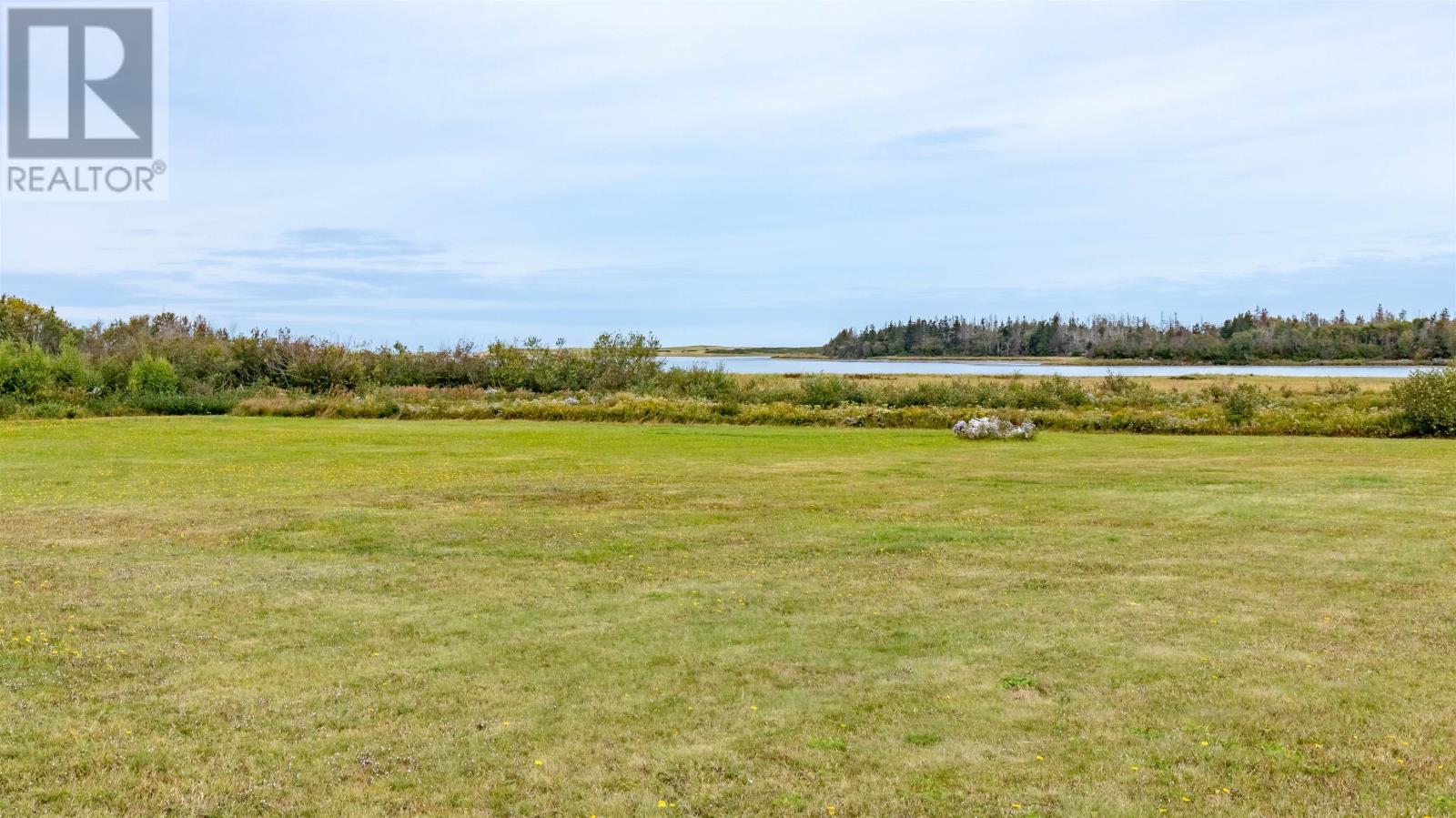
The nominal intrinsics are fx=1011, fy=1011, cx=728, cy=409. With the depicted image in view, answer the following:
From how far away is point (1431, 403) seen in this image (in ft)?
102

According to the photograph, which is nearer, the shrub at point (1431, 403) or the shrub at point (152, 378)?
the shrub at point (1431, 403)

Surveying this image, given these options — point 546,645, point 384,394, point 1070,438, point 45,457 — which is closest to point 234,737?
point 546,645

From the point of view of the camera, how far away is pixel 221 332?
62469mm

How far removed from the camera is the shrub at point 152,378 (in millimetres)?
42719

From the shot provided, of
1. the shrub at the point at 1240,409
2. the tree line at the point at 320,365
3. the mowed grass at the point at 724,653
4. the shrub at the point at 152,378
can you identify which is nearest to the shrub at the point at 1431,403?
the shrub at the point at 1240,409

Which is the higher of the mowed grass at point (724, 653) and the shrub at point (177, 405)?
the shrub at point (177, 405)

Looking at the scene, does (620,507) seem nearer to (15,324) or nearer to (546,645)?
(546,645)

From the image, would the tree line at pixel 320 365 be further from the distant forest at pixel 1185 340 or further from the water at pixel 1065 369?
the distant forest at pixel 1185 340

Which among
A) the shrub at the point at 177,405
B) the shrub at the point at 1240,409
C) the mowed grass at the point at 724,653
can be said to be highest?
the shrub at the point at 1240,409

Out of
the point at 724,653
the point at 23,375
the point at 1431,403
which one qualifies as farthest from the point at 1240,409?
the point at 23,375

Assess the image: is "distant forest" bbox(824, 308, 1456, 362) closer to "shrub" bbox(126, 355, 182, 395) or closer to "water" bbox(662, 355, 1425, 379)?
"water" bbox(662, 355, 1425, 379)

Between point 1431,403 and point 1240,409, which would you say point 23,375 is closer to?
point 1240,409

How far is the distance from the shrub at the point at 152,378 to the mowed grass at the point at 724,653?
90.7 ft

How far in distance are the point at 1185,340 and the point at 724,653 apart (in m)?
147
